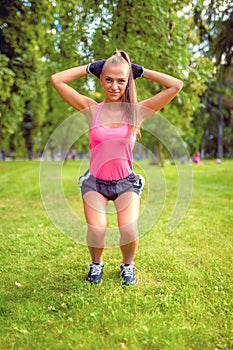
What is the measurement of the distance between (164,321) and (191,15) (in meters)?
11.1

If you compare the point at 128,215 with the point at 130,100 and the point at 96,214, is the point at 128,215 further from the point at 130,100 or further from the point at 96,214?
the point at 130,100

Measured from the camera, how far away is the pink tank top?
11.0 ft

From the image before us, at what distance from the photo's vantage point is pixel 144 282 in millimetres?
3670

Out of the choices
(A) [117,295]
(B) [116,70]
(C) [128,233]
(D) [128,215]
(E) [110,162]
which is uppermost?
(B) [116,70]

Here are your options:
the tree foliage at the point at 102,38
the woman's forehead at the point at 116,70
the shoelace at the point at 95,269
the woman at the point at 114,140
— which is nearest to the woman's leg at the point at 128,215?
the woman at the point at 114,140

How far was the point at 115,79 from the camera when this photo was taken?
3305 millimetres

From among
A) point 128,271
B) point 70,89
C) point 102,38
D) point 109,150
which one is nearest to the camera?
point 109,150

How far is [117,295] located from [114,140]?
4.63 ft

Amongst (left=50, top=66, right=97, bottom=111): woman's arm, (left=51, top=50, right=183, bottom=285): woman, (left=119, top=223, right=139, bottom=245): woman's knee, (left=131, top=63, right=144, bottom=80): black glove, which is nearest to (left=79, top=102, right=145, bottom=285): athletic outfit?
(left=51, top=50, right=183, bottom=285): woman

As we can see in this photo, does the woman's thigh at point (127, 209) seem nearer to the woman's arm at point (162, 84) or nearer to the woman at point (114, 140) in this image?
the woman at point (114, 140)

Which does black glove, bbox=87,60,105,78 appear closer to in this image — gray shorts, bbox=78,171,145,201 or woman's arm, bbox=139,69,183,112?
woman's arm, bbox=139,69,183,112

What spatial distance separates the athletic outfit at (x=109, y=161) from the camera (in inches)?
133

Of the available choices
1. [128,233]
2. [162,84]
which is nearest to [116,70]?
[162,84]

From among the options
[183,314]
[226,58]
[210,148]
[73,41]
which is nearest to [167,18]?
[73,41]
